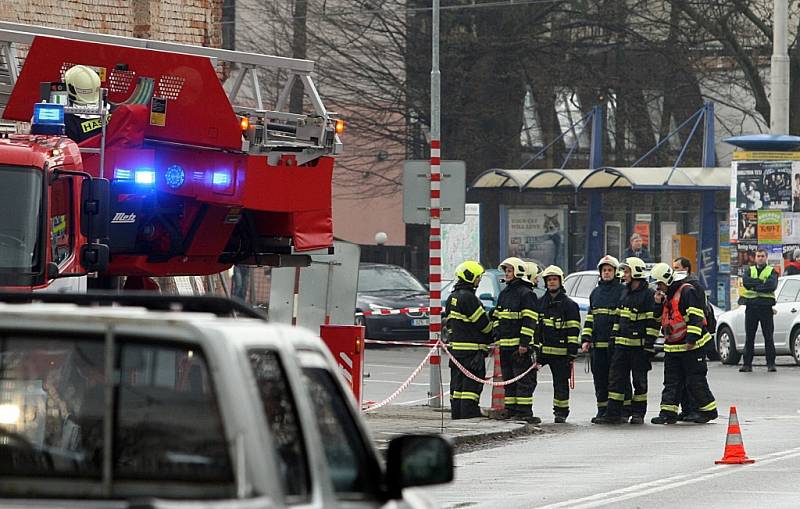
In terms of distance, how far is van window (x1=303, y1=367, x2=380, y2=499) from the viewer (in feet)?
14.9

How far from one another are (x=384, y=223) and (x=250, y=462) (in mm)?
49190

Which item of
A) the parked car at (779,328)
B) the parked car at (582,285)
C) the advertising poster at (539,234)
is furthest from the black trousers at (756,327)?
the advertising poster at (539,234)

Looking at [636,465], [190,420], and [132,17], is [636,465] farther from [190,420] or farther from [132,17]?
[132,17]

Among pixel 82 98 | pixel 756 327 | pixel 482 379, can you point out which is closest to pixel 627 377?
pixel 482 379

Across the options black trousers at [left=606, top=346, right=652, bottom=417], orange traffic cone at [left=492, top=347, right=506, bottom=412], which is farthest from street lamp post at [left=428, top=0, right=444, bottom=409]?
black trousers at [left=606, top=346, right=652, bottom=417]

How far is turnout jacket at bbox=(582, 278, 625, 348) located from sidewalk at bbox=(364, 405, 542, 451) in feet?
4.49

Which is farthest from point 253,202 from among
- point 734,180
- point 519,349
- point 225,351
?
point 734,180

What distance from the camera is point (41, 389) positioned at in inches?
207

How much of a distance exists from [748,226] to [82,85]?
18.7 m

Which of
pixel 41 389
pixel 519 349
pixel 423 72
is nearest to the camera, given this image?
pixel 41 389

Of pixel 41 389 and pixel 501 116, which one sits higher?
pixel 501 116

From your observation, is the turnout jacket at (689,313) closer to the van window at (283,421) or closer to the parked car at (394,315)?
the parked car at (394,315)

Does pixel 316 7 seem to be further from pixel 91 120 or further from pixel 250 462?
pixel 250 462

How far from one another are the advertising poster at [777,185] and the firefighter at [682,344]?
39.5 ft
